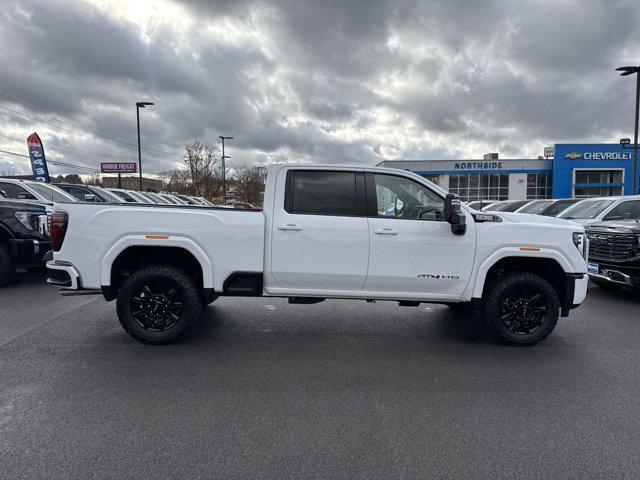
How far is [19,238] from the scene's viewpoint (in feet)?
24.1

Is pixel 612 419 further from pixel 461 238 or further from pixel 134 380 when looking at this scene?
pixel 134 380

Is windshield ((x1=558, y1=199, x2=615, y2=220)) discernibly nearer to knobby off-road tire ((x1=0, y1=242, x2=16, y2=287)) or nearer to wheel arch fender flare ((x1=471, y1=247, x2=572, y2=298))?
wheel arch fender flare ((x1=471, y1=247, x2=572, y2=298))

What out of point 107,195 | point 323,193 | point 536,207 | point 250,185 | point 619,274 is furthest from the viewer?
point 250,185

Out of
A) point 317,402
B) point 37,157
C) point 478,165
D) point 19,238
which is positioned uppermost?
point 478,165

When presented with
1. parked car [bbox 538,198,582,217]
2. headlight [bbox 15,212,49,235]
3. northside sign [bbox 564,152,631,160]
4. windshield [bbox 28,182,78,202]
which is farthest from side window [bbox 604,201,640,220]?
northside sign [bbox 564,152,631,160]

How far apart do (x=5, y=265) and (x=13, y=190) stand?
373cm

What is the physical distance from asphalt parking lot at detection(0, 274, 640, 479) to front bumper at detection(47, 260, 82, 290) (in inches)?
27.9

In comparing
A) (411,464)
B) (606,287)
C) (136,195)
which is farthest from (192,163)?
(411,464)

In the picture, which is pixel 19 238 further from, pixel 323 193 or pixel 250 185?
pixel 250 185

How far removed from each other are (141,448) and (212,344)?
2.00 meters

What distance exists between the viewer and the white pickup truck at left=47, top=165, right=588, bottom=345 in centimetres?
443

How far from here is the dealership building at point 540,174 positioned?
43.2 m

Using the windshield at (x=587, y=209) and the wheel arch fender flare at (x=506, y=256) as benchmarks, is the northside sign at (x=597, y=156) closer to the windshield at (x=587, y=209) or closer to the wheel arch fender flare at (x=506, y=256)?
the windshield at (x=587, y=209)

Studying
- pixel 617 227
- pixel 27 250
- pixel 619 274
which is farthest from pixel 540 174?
pixel 27 250
